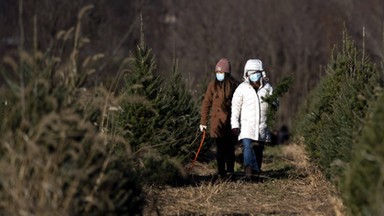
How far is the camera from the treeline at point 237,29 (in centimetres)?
3981

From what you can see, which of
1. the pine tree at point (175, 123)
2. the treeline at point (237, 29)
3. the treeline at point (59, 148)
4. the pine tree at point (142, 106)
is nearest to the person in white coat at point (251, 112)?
the pine tree at point (175, 123)

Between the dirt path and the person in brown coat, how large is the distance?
0.30 meters

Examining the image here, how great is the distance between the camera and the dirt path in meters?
8.64

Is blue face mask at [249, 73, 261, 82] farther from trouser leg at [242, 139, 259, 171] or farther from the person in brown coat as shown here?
trouser leg at [242, 139, 259, 171]

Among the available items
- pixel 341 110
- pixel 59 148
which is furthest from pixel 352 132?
pixel 59 148

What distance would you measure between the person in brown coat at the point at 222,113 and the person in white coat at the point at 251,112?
33cm

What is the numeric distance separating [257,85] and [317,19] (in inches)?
1303

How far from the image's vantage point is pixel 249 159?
11.3m

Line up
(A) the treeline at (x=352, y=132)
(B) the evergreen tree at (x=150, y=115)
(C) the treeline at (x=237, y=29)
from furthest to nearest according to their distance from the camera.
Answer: (C) the treeline at (x=237, y=29) < (B) the evergreen tree at (x=150, y=115) < (A) the treeline at (x=352, y=132)

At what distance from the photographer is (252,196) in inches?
397

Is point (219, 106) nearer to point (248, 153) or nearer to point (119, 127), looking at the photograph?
point (248, 153)

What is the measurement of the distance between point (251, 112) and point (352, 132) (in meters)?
3.37

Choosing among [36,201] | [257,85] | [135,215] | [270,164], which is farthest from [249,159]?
[36,201]

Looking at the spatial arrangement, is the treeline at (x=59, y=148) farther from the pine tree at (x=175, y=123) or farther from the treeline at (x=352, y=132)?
the pine tree at (x=175, y=123)
